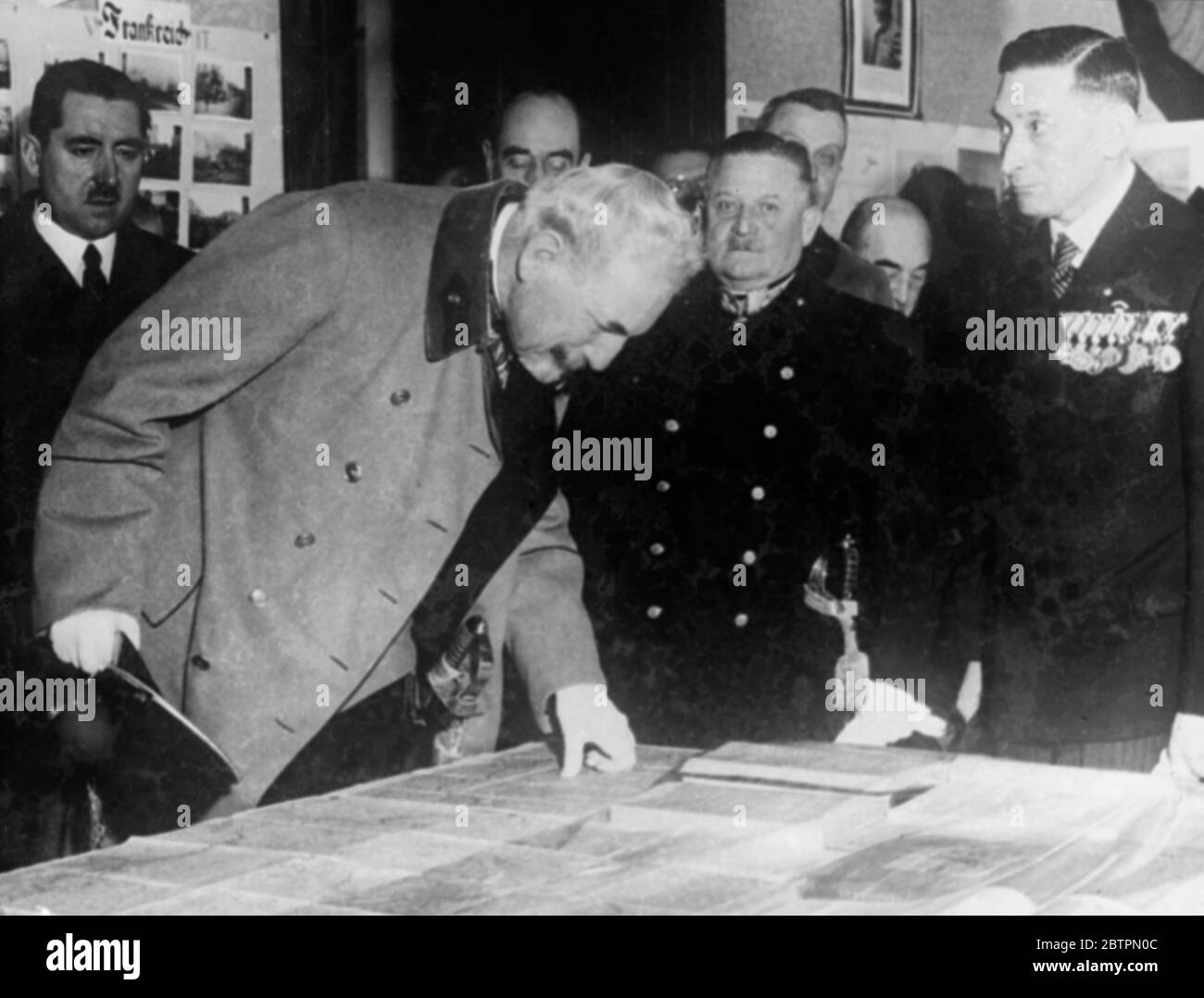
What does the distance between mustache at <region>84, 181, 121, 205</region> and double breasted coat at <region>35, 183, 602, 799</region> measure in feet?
0.69

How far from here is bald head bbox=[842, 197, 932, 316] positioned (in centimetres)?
270

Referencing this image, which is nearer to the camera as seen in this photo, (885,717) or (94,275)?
(94,275)

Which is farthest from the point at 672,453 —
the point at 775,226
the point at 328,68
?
the point at 328,68

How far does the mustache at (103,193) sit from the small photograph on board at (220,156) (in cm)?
12

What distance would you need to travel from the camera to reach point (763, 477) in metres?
2.68

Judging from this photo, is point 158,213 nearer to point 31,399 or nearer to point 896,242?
point 31,399

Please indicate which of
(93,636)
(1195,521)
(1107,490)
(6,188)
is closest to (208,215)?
(6,188)

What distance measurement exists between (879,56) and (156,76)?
1.25 metres

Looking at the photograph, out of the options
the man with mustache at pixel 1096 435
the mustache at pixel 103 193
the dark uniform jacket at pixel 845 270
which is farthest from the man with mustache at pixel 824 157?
the mustache at pixel 103 193

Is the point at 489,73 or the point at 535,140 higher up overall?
the point at 489,73

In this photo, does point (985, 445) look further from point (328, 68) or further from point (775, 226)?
point (328, 68)

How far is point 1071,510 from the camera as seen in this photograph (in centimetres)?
259

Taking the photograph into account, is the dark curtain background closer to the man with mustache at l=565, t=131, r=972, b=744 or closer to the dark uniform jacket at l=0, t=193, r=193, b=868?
the man with mustache at l=565, t=131, r=972, b=744
